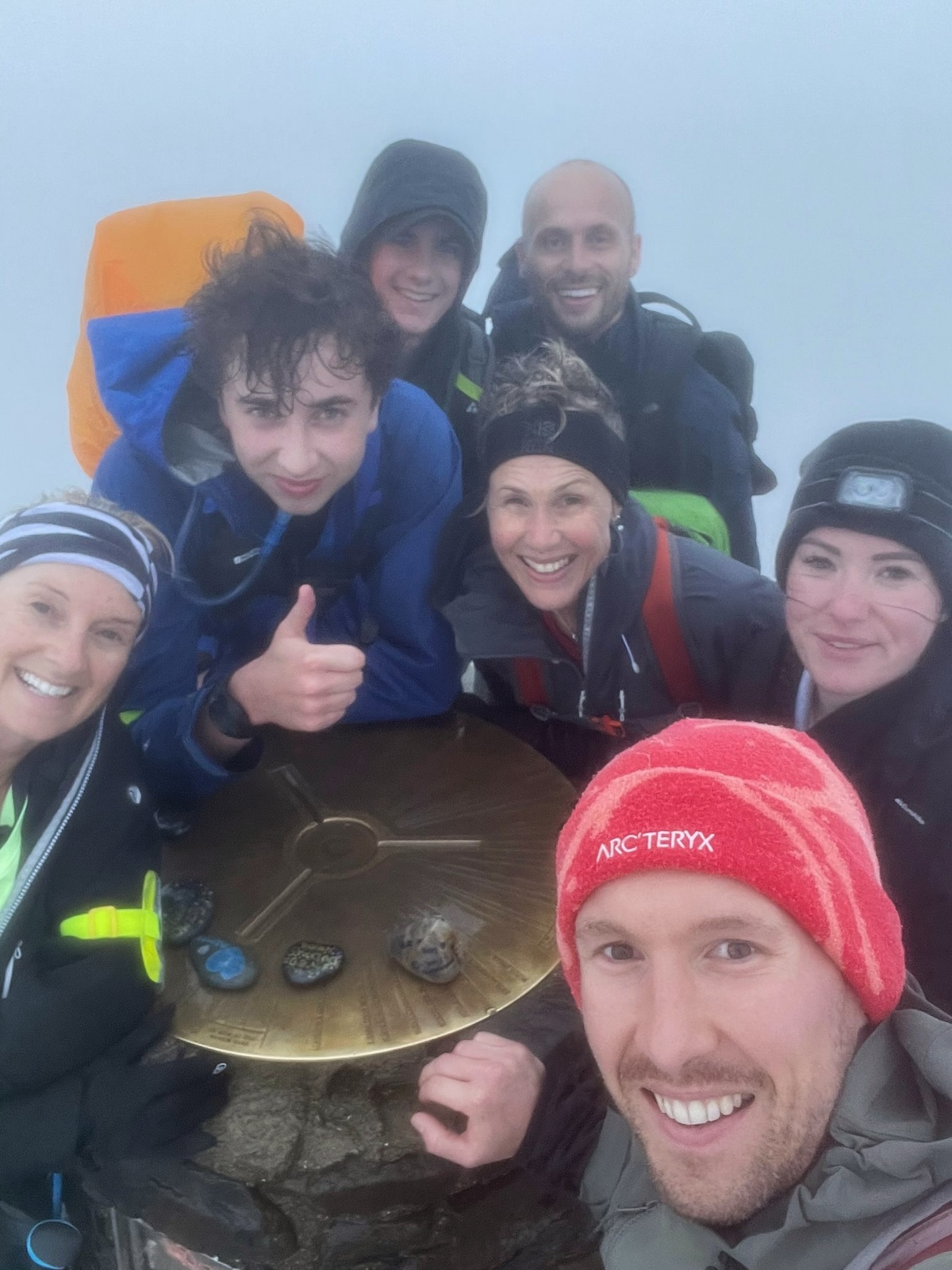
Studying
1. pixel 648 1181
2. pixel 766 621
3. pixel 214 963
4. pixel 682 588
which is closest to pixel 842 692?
pixel 766 621

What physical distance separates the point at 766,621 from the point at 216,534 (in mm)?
1409

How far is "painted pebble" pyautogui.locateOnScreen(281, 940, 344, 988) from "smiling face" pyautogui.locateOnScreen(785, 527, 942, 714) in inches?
45.9

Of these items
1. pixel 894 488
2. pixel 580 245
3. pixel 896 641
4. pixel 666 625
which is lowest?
pixel 666 625

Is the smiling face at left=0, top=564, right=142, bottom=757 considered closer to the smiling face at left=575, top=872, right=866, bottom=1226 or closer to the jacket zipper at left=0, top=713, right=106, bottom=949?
the jacket zipper at left=0, top=713, right=106, bottom=949

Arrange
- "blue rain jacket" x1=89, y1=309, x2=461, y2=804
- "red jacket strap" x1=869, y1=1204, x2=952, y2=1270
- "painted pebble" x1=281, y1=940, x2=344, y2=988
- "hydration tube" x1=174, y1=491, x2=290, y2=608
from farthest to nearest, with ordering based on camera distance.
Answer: "hydration tube" x1=174, y1=491, x2=290, y2=608 < "blue rain jacket" x1=89, y1=309, x2=461, y2=804 < "painted pebble" x1=281, y1=940, x2=344, y2=988 < "red jacket strap" x1=869, y1=1204, x2=952, y2=1270

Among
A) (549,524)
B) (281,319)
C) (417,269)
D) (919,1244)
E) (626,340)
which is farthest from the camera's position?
(626,340)

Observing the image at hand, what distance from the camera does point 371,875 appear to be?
71.5 inches

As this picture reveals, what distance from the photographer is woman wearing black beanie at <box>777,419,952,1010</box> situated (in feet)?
5.45

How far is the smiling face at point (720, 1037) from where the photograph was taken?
39.1 inches

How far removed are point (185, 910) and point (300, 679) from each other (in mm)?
528

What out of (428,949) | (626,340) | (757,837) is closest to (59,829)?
(428,949)

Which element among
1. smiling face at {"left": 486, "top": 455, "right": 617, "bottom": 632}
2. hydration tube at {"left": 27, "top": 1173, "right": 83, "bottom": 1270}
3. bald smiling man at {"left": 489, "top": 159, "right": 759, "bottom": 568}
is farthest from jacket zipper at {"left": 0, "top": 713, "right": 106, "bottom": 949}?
bald smiling man at {"left": 489, "top": 159, "right": 759, "bottom": 568}

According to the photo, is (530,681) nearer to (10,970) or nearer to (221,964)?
(221,964)

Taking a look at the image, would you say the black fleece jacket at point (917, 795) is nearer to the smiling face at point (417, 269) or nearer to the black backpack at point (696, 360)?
the black backpack at point (696, 360)
